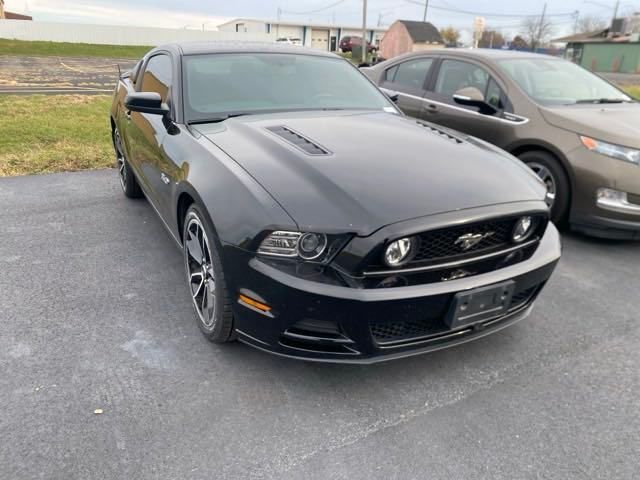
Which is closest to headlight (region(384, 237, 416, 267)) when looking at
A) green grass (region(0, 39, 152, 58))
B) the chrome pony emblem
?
the chrome pony emblem

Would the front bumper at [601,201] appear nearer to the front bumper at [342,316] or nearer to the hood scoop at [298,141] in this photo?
the front bumper at [342,316]

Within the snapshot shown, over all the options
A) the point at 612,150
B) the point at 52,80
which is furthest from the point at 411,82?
the point at 52,80

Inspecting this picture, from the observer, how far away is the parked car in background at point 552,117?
155 inches

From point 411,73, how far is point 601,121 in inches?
93.4

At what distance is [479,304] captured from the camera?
2184mm

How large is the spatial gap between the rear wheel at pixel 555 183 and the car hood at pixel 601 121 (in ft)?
0.99

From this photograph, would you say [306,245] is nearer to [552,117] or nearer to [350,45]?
[552,117]

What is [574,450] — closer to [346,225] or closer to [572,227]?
[346,225]

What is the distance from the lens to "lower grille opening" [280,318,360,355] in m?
2.07

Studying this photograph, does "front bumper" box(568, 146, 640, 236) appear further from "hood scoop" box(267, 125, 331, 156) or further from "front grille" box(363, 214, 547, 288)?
"hood scoop" box(267, 125, 331, 156)

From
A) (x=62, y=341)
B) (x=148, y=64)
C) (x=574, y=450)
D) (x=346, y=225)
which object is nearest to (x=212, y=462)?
(x=346, y=225)

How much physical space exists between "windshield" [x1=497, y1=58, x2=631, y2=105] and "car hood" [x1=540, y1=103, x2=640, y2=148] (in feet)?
0.71

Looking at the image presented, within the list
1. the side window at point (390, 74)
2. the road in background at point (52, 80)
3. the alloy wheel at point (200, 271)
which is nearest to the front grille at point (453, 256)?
the alloy wheel at point (200, 271)

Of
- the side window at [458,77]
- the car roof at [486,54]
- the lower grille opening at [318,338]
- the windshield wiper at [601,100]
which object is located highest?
the car roof at [486,54]
